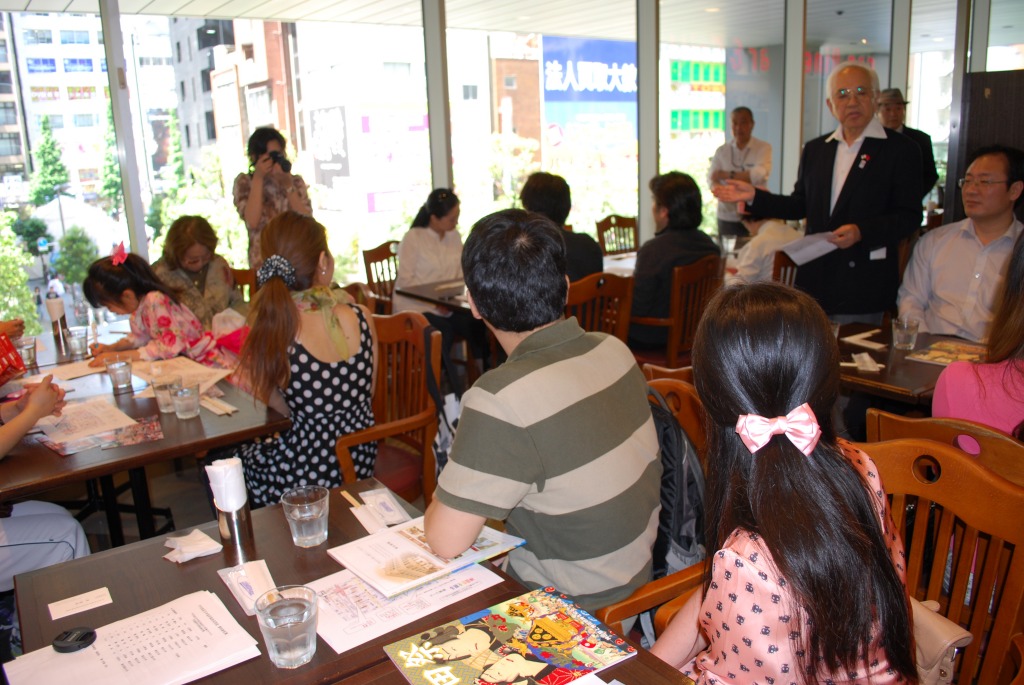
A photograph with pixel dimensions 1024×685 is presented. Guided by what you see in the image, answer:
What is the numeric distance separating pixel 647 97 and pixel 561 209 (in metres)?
3.28

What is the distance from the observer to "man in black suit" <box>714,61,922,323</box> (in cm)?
354

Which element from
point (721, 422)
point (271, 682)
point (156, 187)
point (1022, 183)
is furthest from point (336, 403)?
point (156, 187)

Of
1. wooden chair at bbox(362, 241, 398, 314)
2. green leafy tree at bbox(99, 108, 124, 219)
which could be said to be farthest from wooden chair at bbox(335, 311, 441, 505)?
green leafy tree at bbox(99, 108, 124, 219)

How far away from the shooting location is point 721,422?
3.75 ft

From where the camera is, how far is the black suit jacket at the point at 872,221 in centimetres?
354

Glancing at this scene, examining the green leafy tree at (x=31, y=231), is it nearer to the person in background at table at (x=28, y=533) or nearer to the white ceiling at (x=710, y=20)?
the white ceiling at (x=710, y=20)

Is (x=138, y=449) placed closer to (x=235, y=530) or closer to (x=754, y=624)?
(x=235, y=530)

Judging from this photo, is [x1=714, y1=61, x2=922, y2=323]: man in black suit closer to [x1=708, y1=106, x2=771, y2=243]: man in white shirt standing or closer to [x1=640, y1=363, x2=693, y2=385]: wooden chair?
[x1=640, y1=363, x2=693, y2=385]: wooden chair

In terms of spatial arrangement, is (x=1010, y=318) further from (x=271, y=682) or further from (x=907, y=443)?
(x=271, y=682)

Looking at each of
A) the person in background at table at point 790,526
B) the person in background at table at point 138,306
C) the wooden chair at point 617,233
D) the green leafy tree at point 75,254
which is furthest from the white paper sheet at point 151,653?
the wooden chair at point 617,233

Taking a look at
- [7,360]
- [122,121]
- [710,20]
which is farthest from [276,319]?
[710,20]

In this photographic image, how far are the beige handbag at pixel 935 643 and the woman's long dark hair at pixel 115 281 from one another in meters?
2.87

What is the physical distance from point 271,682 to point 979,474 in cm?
119

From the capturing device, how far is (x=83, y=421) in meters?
2.32
